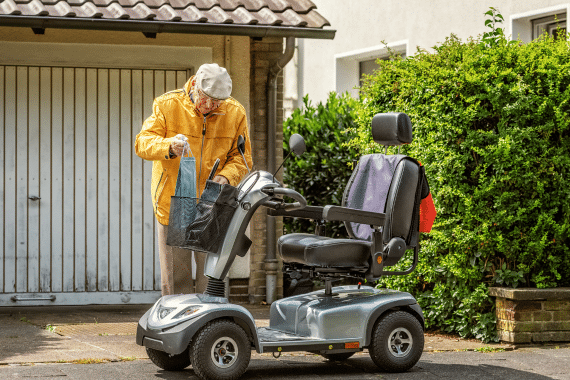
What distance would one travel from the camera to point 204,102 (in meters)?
5.53

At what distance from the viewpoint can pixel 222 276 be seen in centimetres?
520

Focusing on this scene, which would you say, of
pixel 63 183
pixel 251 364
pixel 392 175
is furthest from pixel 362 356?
pixel 63 183

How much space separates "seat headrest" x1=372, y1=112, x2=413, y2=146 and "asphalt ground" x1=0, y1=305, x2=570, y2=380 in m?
1.48

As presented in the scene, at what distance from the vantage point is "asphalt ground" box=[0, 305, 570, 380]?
213 inches

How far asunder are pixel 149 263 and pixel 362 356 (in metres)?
3.03

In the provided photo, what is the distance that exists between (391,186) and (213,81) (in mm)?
1336

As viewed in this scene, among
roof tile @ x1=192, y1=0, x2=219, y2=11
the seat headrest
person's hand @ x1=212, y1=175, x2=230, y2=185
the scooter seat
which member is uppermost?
roof tile @ x1=192, y1=0, x2=219, y2=11

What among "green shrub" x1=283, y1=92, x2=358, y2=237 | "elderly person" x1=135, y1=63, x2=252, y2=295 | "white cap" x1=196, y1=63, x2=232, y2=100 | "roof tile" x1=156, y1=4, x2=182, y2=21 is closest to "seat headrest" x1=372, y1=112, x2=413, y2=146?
"elderly person" x1=135, y1=63, x2=252, y2=295

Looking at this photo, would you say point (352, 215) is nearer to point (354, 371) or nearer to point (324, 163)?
point (354, 371)

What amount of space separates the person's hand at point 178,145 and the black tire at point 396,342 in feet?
5.29

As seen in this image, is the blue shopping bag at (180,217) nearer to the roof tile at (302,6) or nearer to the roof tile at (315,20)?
the roof tile at (315,20)

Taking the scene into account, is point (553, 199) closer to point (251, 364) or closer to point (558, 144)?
point (558, 144)

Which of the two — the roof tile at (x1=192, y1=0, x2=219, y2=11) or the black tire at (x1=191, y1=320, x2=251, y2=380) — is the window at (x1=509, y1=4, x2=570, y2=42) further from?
the black tire at (x1=191, y1=320, x2=251, y2=380)

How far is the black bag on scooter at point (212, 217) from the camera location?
5098 millimetres
